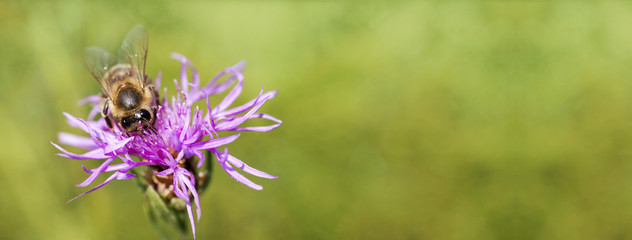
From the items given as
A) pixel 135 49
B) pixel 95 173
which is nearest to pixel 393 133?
pixel 135 49

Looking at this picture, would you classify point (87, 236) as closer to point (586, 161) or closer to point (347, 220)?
point (347, 220)

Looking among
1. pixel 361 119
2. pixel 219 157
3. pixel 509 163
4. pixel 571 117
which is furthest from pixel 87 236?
pixel 571 117

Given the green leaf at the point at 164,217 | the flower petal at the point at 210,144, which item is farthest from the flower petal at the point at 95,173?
the flower petal at the point at 210,144

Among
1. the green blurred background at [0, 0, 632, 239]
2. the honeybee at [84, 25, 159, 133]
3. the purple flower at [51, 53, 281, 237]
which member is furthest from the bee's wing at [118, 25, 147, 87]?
the green blurred background at [0, 0, 632, 239]

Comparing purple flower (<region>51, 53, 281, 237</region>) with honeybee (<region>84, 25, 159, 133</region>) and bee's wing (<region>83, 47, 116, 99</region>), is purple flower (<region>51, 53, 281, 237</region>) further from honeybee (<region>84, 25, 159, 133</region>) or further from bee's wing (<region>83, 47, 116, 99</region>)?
bee's wing (<region>83, 47, 116, 99</region>)

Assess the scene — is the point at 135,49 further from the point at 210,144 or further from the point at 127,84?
the point at 210,144

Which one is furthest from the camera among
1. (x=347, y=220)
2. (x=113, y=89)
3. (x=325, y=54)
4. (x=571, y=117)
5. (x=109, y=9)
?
(x=109, y=9)
